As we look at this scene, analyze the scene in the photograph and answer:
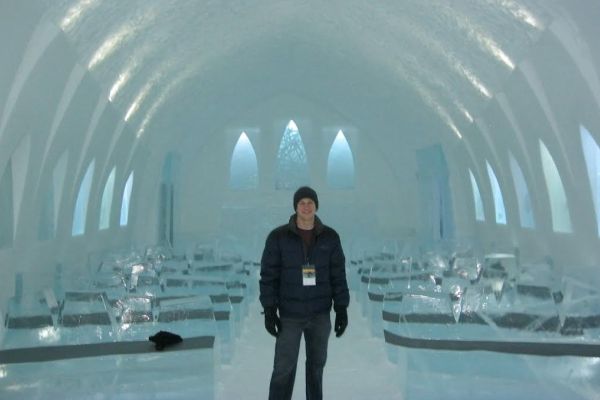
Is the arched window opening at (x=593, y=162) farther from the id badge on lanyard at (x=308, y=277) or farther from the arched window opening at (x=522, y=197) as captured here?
the id badge on lanyard at (x=308, y=277)

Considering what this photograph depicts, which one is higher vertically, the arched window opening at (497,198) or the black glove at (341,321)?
the arched window opening at (497,198)

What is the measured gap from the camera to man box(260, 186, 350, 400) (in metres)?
4.39

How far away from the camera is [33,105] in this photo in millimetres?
8414

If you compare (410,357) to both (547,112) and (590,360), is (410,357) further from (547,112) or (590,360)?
(547,112)

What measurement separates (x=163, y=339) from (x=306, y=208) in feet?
5.69

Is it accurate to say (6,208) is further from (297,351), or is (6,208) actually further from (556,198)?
(556,198)

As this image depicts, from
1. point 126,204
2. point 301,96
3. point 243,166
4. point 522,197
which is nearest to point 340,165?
point 301,96

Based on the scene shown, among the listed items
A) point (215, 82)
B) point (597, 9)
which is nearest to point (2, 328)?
→ point (597, 9)

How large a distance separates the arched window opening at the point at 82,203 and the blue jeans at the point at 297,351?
386 inches

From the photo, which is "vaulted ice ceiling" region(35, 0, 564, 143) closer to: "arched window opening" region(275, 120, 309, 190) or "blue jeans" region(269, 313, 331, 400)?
"arched window opening" region(275, 120, 309, 190)

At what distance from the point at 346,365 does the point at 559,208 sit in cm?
746

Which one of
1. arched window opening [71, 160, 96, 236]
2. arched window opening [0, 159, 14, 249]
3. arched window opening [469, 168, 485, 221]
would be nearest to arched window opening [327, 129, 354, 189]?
arched window opening [469, 168, 485, 221]

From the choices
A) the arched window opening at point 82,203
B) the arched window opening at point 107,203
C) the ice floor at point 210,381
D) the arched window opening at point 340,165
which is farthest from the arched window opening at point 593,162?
the arched window opening at point 107,203

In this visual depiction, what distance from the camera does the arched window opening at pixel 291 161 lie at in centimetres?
1950
